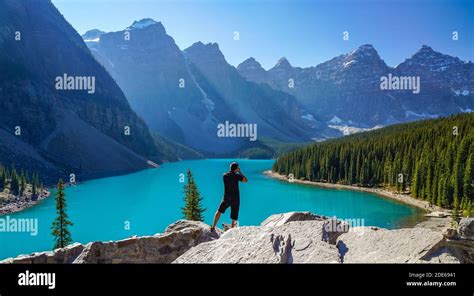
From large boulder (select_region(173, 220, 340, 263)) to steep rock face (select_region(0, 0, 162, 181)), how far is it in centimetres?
12000

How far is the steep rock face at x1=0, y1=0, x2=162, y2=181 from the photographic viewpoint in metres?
143

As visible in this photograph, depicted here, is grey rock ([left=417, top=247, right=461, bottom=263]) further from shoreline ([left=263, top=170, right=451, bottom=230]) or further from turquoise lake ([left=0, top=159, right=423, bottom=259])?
turquoise lake ([left=0, top=159, right=423, bottom=259])

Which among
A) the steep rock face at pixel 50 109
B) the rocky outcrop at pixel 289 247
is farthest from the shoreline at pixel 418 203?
the steep rock face at pixel 50 109

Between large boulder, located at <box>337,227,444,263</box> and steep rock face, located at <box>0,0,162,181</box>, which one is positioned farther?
steep rock face, located at <box>0,0,162,181</box>

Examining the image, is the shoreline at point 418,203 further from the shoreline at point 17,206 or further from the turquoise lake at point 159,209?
the shoreline at point 17,206

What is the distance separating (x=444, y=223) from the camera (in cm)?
4972

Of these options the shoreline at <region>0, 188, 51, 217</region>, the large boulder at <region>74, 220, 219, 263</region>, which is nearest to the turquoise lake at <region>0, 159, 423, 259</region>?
the shoreline at <region>0, 188, 51, 217</region>

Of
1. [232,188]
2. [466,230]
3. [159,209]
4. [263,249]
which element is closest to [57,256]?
[232,188]

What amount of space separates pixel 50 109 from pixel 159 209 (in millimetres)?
118656

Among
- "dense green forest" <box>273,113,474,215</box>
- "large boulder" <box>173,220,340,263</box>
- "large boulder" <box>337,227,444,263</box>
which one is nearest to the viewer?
"large boulder" <box>173,220,340,263</box>

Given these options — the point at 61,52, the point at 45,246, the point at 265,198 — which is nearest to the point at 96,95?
the point at 61,52

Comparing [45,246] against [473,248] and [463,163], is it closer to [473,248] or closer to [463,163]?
[473,248]

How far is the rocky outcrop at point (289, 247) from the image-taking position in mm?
9852

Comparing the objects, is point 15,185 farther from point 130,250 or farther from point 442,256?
point 442,256
